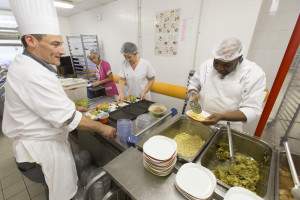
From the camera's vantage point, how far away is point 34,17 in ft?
3.58

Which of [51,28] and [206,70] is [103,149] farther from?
[206,70]

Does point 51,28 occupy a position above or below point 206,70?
above

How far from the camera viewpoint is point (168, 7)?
293 cm

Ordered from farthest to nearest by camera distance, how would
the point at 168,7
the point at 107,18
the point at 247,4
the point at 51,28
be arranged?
the point at 107,18
the point at 168,7
the point at 247,4
the point at 51,28

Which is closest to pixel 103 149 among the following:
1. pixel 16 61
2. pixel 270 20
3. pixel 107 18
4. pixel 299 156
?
pixel 16 61

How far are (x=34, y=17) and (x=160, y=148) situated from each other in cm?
147

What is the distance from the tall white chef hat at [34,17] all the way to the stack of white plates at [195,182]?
4.89 feet

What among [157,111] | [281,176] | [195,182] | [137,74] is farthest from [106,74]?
[281,176]

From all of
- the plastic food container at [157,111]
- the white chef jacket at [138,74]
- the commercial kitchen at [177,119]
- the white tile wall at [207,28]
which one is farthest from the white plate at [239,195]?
the white tile wall at [207,28]

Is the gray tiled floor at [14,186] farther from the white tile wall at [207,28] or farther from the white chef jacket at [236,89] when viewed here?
the white tile wall at [207,28]

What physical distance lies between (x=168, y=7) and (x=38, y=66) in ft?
9.59

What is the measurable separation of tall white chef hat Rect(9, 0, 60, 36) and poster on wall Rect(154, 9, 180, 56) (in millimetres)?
2431

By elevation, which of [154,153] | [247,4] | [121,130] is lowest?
[121,130]

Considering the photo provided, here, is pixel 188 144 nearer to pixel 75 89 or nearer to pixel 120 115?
pixel 120 115
